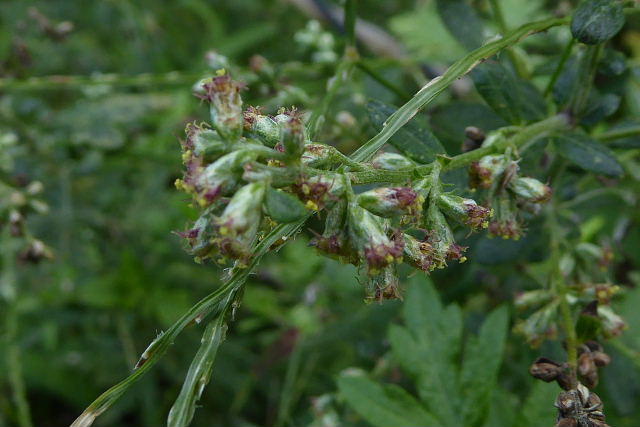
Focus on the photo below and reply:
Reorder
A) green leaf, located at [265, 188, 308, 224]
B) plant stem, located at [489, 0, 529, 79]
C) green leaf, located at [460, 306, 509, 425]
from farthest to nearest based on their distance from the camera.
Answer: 1. plant stem, located at [489, 0, 529, 79]
2. green leaf, located at [460, 306, 509, 425]
3. green leaf, located at [265, 188, 308, 224]

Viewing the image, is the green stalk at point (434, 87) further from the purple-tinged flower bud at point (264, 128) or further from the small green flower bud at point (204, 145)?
the small green flower bud at point (204, 145)

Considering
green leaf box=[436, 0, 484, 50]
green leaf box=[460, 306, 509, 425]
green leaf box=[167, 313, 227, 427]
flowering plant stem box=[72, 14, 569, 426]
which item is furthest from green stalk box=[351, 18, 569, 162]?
green leaf box=[460, 306, 509, 425]

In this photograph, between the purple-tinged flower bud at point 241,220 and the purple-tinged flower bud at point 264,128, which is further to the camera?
the purple-tinged flower bud at point 264,128

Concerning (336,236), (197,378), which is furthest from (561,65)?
(197,378)

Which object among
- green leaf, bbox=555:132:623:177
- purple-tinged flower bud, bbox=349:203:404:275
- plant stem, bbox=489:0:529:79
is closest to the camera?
purple-tinged flower bud, bbox=349:203:404:275

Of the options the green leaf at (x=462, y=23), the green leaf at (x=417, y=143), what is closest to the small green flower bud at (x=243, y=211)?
the green leaf at (x=417, y=143)

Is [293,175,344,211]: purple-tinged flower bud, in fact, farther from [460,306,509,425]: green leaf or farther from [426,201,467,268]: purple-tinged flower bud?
[460,306,509,425]: green leaf
